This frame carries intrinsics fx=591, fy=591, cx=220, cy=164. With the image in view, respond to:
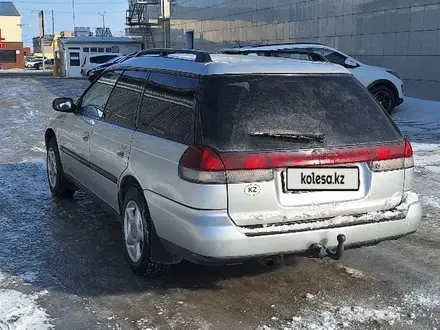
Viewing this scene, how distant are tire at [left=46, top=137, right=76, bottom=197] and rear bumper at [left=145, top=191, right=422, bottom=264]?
9.17ft

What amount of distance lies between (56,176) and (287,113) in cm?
364

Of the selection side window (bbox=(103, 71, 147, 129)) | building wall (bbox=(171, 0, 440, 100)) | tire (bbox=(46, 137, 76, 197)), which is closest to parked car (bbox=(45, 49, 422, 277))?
side window (bbox=(103, 71, 147, 129))

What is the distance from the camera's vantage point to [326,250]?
12.6 ft

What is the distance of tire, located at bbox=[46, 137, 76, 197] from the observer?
6.52 metres

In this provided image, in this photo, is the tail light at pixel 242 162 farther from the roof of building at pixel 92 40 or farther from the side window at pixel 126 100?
the roof of building at pixel 92 40

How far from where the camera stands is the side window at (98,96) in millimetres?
5332

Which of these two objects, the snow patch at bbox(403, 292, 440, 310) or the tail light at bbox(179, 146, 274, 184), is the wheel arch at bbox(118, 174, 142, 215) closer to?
the tail light at bbox(179, 146, 274, 184)

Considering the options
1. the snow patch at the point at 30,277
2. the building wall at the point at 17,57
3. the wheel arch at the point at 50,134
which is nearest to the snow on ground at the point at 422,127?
the wheel arch at the point at 50,134

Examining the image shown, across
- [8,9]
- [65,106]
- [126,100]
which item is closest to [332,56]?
[65,106]

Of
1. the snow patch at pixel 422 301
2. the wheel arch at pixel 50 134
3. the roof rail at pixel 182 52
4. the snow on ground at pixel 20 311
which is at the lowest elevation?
the snow patch at pixel 422 301

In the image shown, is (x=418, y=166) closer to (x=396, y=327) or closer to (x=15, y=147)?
(x=396, y=327)

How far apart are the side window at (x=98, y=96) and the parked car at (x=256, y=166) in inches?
32.2

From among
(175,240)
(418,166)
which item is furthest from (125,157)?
(418,166)

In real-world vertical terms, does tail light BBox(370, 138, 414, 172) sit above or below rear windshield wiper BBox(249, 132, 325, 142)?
below
